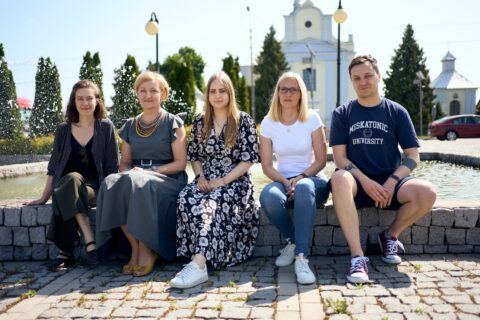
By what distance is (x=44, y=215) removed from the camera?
4270mm

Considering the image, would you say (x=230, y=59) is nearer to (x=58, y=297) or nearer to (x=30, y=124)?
(x=30, y=124)

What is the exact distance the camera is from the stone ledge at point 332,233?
13.3 ft

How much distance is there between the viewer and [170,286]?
3.36 metres

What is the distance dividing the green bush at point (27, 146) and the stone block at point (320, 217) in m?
14.5

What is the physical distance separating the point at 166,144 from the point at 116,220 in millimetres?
866

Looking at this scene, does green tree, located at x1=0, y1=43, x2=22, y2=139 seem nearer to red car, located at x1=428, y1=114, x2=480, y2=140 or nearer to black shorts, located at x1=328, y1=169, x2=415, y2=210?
black shorts, located at x1=328, y1=169, x2=415, y2=210

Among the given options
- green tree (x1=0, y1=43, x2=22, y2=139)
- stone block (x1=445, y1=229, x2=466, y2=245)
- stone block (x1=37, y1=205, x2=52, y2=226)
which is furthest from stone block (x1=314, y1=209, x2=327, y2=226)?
green tree (x1=0, y1=43, x2=22, y2=139)

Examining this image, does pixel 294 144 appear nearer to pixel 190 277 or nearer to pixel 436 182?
pixel 190 277

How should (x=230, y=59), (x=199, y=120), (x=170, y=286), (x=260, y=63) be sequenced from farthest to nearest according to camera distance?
1. (x=260, y=63)
2. (x=230, y=59)
3. (x=199, y=120)
4. (x=170, y=286)

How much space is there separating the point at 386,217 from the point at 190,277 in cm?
185

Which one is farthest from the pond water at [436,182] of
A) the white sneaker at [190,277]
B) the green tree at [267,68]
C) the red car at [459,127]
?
the green tree at [267,68]

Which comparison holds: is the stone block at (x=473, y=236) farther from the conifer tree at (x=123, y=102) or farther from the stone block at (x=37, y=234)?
the conifer tree at (x=123, y=102)

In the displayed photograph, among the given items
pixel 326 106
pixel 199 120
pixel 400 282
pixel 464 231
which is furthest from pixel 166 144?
pixel 326 106

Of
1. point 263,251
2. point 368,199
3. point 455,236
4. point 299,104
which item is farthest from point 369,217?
point 299,104
